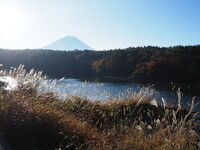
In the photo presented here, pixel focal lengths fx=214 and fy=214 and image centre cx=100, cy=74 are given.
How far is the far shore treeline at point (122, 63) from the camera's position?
38531mm

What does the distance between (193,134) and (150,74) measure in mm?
37668

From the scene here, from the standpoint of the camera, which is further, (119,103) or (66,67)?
(66,67)

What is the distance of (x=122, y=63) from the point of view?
152 feet

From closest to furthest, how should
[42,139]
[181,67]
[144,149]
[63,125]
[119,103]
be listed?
[144,149] → [42,139] → [63,125] → [119,103] → [181,67]

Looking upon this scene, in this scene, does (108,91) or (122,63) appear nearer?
(108,91)

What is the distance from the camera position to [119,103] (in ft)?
23.2

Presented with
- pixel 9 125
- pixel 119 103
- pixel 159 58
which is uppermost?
pixel 159 58

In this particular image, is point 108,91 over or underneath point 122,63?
underneath

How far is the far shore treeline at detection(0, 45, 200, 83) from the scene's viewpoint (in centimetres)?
3853

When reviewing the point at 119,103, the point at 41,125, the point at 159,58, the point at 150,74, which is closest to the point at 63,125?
the point at 41,125

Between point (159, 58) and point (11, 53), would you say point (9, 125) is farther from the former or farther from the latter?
point (11, 53)

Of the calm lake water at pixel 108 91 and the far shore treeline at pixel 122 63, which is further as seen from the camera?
the far shore treeline at pixel 122 63

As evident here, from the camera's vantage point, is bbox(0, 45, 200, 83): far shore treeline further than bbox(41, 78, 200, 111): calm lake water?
Yes

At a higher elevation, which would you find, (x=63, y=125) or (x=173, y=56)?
(x=173, y=56)
